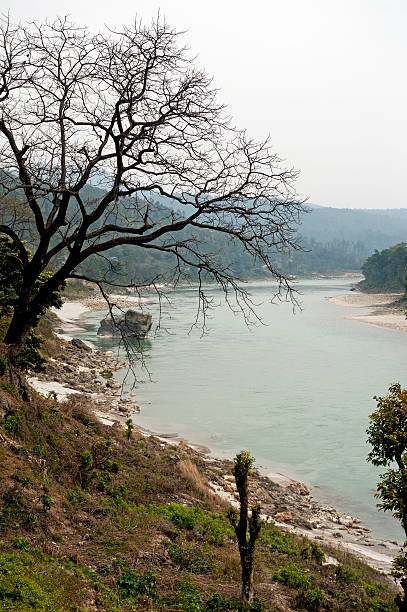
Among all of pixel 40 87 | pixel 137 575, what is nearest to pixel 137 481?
pixel 137 575

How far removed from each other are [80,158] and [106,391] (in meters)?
18.3

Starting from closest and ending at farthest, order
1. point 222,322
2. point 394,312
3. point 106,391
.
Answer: point 106,391
point 222,322
point 394,312

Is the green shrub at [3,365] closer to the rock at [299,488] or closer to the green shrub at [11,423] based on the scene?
the green shrub at [11,423]

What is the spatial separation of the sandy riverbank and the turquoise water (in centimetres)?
836

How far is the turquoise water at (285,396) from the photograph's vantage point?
17.9m

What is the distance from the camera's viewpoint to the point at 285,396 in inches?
1037

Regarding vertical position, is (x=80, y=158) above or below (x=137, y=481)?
above

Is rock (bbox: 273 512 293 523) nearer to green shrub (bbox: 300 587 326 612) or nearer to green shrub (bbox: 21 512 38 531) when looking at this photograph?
green shrub (bbox: 300 587 326 612)

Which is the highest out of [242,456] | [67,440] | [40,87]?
[40,87]

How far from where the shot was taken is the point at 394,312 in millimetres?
68250

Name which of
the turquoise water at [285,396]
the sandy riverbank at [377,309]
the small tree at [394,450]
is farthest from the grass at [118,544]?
the sandy riverbank at [377,309]

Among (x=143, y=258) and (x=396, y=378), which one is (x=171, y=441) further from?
(x=143, y=258)

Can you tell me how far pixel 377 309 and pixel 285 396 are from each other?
51225 millimetres

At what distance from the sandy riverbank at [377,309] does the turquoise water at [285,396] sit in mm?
8358
